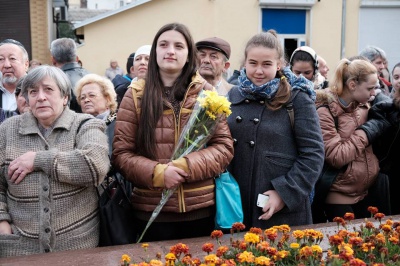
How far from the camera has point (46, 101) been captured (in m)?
3.51

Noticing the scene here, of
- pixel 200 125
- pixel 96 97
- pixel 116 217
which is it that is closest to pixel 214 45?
pixel 96 97

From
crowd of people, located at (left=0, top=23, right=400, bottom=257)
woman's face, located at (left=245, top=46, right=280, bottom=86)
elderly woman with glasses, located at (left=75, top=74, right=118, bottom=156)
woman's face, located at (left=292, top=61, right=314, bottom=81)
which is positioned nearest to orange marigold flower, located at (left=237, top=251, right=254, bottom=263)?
crowd of people, located at (left=0, top=23, right=400, bottom=257)

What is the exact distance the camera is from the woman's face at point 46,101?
3512 millimetres

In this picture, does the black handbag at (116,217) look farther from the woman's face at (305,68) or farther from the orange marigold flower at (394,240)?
the woman's face at (305,68)

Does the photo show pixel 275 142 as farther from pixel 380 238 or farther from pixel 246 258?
pixel 246 258

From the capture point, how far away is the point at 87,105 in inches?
198

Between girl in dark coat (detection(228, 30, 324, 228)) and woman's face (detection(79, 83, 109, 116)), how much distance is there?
5.06ft

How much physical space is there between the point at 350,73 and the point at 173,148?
5.83ft

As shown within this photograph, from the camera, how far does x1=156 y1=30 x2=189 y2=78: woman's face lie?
3744 mm

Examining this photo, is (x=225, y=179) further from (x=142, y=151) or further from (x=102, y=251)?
(x=102, y=251)

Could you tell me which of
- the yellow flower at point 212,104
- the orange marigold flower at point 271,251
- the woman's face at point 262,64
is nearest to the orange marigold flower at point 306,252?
the orange marigold flower at point 271,251

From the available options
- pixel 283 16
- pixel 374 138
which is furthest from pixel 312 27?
pixel 374 138

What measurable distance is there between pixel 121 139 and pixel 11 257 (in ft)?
3.13

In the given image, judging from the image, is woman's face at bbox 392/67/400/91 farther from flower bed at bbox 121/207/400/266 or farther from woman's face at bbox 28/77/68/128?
woman's face at bbox 28/77/68/128
